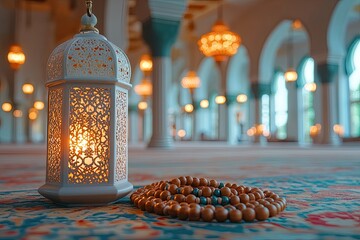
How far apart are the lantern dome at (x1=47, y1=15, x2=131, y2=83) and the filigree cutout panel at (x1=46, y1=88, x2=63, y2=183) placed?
0.06m

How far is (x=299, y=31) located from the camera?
52.6 ft

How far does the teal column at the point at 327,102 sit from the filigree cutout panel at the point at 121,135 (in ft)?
32.7

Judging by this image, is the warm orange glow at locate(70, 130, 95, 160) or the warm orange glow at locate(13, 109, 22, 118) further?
the warm orange glow at locate(13, 109, 22, 118)

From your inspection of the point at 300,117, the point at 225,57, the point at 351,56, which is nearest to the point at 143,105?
the point at 300,117

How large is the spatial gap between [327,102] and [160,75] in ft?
18.1

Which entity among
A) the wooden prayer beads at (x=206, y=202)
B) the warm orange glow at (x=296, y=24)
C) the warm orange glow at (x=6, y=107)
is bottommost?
the wooden prayer beads at (x=206, y=202)

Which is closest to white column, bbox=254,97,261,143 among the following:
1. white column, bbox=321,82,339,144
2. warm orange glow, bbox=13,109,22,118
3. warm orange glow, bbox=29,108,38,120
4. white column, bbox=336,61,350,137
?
white column, bbox=321,82,339,144

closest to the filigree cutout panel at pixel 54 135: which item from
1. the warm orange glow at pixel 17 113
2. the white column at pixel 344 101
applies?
the white column at pixel 344 101

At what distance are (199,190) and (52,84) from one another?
621 millimetres

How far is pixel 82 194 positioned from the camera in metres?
1.19

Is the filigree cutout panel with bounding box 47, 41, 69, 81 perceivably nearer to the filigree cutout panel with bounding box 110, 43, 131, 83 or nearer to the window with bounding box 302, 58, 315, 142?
the filigree cutout panel with bounding box 110, 43, 131, 83

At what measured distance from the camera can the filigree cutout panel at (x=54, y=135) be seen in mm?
1269

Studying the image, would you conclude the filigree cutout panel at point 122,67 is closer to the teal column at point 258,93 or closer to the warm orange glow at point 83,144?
the warm orange glow at point 83,144

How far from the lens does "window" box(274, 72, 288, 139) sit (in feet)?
60.5
